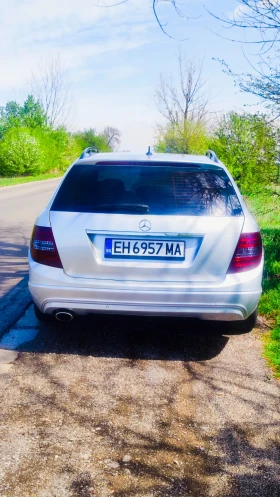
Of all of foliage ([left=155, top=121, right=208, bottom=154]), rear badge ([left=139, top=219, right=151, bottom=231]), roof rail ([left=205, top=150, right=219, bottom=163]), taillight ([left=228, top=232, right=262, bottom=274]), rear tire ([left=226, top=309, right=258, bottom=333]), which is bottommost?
foliage ([left=155, top=121, right=208, bottom=154])

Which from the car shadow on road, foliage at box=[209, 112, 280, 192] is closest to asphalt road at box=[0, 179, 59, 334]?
the car shadow on road

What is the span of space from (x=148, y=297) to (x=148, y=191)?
0.85m

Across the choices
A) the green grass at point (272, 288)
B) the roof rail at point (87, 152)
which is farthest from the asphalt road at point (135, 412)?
the roof rail at point (87, 152)

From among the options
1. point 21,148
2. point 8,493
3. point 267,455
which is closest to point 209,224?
point 267,455

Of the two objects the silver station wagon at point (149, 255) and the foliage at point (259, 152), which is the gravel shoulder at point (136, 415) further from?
the foliage at point (259, 152)

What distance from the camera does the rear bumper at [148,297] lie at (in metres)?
3.79

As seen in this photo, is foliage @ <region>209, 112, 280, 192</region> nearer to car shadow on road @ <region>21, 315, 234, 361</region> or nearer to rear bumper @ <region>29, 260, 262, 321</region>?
car shadow on road @ <region>21, 315, 234, 361</region>

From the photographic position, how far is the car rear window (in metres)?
3.88

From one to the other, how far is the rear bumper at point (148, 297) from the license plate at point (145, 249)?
0.70 feet

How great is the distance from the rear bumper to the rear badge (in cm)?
41

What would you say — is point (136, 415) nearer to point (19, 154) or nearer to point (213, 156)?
point (213, 156)

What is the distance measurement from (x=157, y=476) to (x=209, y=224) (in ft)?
6.22

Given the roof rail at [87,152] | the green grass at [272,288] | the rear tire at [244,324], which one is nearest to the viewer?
the rear tire at [244,324]

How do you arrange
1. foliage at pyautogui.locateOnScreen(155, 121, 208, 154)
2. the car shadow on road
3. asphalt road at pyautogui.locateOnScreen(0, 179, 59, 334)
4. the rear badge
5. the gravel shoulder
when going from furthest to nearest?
foliage at pyautogui.locateOnScreen(155, 121, 208, 154)
asphalt road at pyautogui.locateOnScreen(0, 179, 59, 334)
the car shadow on road
the rear badge
the gravel shoulder
